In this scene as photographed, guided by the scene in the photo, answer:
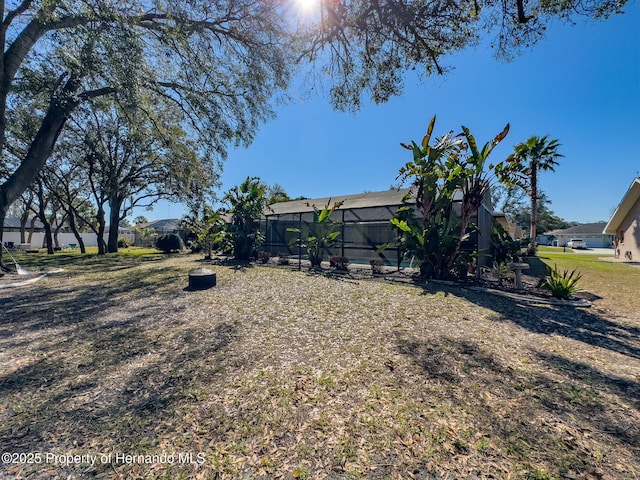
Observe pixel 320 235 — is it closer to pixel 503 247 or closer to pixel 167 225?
pixel 503 247

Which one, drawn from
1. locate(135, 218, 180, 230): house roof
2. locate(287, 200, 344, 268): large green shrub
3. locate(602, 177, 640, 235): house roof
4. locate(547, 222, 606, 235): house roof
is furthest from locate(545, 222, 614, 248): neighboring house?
locate(135, 218, 180, 230): house roof

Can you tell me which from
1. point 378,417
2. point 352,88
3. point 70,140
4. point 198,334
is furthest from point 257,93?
point 70,140

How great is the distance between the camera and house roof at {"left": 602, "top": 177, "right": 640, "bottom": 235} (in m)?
16.4

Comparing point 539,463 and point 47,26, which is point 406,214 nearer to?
point 539,463

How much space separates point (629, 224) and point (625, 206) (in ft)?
4.77

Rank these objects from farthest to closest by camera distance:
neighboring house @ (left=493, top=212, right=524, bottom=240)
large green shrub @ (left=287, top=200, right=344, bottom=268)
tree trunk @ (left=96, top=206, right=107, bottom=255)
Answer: tree trunk @ (left=96, top=206, right=107, bottom=255), neighboring house @ (left=493, top=212, right=524, bottom=240), large green shrub @ (left=287, top=200, right=344, bottom=268)

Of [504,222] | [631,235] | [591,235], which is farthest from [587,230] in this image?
[504,222]

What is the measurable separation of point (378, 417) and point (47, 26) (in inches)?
433

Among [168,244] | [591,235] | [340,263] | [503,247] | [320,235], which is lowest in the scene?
[340,263]

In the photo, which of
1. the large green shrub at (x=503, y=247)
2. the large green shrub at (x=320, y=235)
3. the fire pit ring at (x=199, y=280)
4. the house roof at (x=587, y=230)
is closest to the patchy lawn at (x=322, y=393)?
the fire pit ring at (x=199, y=280)

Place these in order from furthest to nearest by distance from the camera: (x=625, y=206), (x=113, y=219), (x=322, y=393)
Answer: (x=113, y=219) → (x=625, y=206) → (x=322, y=393)

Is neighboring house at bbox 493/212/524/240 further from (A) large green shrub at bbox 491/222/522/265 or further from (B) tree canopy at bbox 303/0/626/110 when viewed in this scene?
(B) tree canopy at bbox 303/0/626/110

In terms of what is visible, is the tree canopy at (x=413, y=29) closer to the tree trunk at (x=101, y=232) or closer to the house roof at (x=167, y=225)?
the tree trunk at (x=101, y=232)

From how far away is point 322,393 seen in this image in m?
2.71
